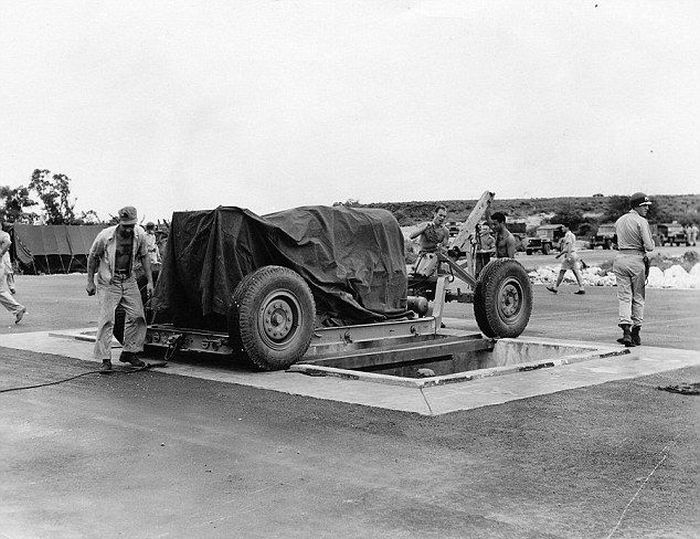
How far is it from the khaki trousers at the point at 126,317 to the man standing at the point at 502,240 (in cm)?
762

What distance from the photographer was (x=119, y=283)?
9906mm

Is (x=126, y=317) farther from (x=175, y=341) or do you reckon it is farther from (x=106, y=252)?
(x=106, y=252)

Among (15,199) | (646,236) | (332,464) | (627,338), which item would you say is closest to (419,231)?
(646,236)

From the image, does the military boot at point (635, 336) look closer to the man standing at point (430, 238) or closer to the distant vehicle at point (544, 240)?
the man standing at point (430, 238)

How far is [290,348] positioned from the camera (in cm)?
962

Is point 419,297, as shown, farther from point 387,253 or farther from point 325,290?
point 325,290

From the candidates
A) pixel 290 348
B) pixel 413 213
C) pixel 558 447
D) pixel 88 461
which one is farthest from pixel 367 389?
pixel 413 213

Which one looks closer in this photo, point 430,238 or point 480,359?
point 480,359

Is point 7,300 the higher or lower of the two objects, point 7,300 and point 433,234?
the lower

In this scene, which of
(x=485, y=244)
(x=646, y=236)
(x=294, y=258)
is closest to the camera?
(x=294, y=258)

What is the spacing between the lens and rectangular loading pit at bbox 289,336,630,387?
9000 millimetres

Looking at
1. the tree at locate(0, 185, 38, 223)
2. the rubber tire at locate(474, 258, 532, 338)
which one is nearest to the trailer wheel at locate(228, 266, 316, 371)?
the rubber tire at locate(474, 258, 532, 338)

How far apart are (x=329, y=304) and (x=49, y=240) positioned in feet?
108

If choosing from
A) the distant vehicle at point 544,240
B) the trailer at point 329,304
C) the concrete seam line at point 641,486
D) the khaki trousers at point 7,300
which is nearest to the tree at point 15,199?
the distant vehicle at point 544,240
